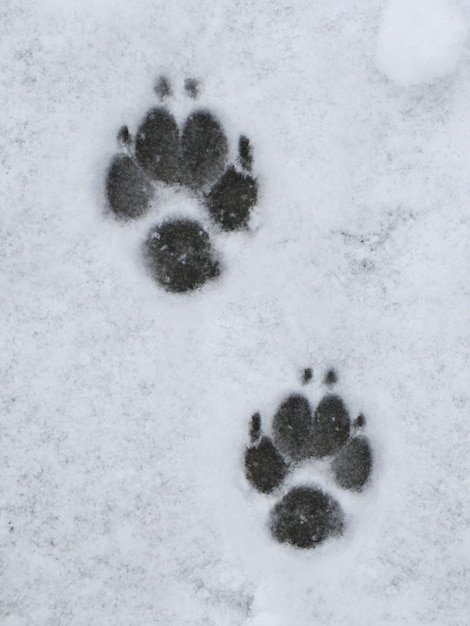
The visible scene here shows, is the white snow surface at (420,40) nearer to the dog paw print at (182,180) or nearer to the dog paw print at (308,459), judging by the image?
the dog paw print at (182,180)

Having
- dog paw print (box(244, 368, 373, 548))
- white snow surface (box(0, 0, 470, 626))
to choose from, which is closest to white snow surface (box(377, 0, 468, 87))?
white snow surface (box(0, 0, 470, 626))

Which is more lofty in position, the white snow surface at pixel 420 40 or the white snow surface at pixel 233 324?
the white snow surface at pixel 420 40

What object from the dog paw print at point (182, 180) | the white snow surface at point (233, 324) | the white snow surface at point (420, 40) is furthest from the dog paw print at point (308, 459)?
the white snow surface at point (420, 40)

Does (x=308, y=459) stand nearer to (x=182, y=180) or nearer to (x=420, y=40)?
(x=182, y=180)

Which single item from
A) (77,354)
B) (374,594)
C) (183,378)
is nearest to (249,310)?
(183,378)

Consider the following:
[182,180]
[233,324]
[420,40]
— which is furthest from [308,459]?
[420,40]

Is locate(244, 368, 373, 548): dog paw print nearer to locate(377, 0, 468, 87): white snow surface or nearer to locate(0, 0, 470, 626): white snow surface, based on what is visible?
locate(0, 0, 470, 626): white snow surface

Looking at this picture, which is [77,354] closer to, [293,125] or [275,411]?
[275,411]
